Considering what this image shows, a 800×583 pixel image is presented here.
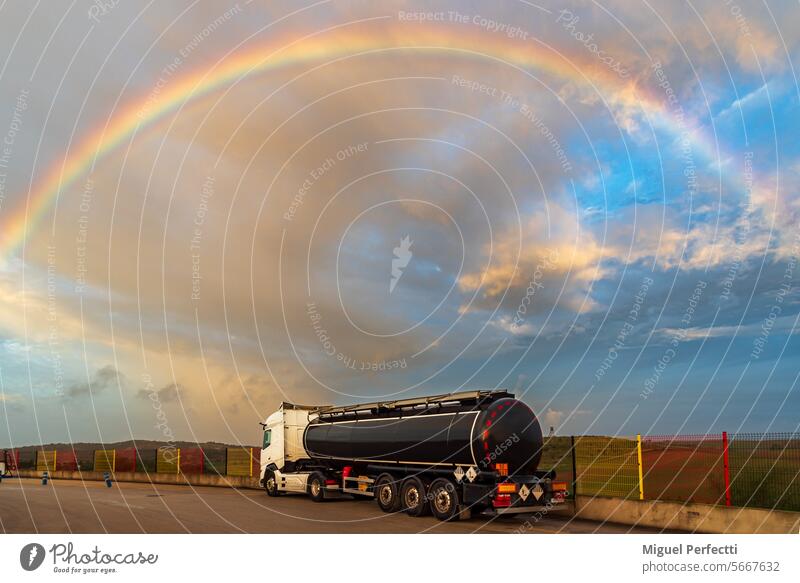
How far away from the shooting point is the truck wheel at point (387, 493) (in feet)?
74.8

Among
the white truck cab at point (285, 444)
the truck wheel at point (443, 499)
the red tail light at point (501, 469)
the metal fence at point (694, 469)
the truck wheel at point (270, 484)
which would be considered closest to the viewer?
the metal fence at point (694, 469)

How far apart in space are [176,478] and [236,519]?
23867 millimetres

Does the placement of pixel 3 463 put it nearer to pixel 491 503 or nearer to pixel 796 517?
pixel 491 503

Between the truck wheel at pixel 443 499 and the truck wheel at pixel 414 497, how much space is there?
0.26 m

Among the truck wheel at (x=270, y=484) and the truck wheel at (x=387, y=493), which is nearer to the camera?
the truck wheel at (x=387, y=493)

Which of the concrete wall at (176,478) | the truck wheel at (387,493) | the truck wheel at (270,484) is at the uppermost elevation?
the truck wheel at (387,493)

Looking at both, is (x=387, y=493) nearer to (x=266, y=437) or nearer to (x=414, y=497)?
(x=414, y=497)

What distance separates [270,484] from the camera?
31.4m

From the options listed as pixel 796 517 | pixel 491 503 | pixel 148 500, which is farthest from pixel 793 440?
pixel 148 500

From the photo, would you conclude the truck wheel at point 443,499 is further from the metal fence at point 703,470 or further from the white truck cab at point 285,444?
the white truck cab at point 285,444

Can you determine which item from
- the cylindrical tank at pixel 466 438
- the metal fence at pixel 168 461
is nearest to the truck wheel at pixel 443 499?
the cylindrical tank at pixel 466 438

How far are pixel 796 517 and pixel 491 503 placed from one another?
7.83m

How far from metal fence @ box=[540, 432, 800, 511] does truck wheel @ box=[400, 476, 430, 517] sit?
4.32 m

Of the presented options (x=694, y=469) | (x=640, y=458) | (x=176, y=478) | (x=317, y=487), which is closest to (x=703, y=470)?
(x=694, y=469)
